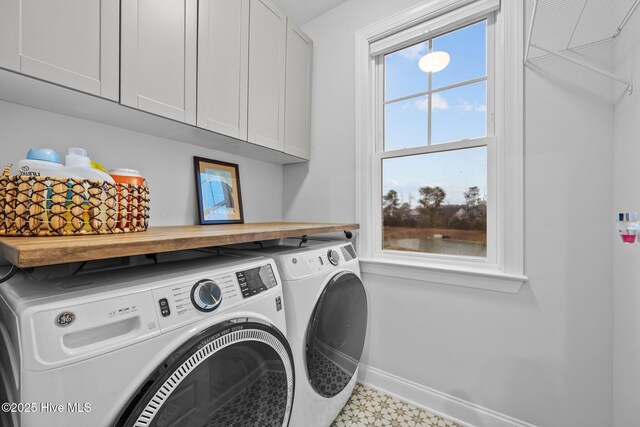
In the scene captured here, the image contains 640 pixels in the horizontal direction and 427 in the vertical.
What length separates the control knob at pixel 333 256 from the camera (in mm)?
1315

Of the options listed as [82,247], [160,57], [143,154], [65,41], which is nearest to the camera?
[82,247]

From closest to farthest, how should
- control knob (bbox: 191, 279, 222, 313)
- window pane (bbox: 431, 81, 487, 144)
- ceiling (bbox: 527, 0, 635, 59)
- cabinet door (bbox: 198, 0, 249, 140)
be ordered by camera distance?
control knob (bbox: 191, 279, 222, 313) → ceiling (bbox: 527, 0, 635, 59) → cabinet door (bbox: 198, 0, 249, 140) → window pane (bbox: 431, 81, 487, 144)

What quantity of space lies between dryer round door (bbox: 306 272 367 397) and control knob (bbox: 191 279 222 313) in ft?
1.58

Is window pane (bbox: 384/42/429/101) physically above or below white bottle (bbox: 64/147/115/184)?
above

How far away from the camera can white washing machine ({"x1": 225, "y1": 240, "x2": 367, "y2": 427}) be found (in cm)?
108

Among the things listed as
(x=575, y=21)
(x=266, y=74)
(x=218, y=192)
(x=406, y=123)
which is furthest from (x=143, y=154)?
(x=575, y=21)

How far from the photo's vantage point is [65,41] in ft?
2.85

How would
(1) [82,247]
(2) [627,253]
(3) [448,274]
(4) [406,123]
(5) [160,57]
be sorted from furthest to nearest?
(4) [406,123] < (3) [448,274] < (5) [160,57] < (2) [627,253] < (1) [82,247]

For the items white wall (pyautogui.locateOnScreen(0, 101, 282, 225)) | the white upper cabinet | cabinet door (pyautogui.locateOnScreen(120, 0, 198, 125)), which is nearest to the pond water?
white wall (pyautogui.locateOnScreen(0, 101, 282, 225))

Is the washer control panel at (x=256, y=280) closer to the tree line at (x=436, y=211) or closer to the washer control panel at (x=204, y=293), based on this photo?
the washer control panel at (x=204, y=293)

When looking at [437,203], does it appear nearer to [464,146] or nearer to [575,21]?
[464,146]

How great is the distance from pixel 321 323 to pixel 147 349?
710mm

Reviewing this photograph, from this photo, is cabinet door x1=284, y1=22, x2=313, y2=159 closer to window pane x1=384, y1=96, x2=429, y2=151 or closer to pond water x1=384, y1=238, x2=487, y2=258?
window pane x1=384, y1=96, x2=429, y2=151

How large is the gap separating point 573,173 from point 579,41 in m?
0.57
